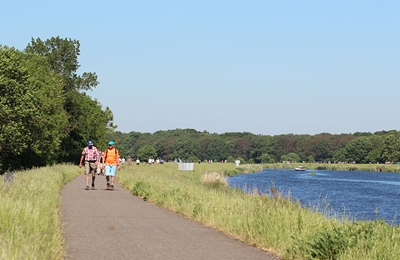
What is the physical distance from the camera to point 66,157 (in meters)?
88.0

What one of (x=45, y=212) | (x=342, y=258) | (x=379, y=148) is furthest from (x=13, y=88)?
(x=379, y=148)

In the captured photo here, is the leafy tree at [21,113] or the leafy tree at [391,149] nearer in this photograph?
the leafy tree at [21,113]

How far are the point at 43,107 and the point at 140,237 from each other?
160 feet

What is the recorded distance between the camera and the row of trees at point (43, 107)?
49.3m

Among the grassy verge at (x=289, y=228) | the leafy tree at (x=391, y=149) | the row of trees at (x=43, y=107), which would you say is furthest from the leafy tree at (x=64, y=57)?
the leafy tree at (x=391, y=149)

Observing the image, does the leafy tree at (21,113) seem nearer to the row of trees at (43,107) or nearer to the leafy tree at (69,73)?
the row of trees at (43,107)

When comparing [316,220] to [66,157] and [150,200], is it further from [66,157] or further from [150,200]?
[66,157]

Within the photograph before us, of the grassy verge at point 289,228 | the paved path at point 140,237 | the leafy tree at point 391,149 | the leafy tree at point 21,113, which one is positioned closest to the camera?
the grassy verge at point 289,228

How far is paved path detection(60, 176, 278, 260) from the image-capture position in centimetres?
958

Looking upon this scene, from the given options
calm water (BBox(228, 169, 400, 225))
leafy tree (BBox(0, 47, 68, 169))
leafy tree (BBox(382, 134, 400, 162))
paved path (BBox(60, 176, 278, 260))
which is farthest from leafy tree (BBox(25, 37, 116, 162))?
leafy tree (BBox(382, 134, 400, 162))

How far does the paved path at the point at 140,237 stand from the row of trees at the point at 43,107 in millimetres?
34451

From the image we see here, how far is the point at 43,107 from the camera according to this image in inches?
2279

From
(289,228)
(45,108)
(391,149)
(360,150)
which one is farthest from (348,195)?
(360,150)

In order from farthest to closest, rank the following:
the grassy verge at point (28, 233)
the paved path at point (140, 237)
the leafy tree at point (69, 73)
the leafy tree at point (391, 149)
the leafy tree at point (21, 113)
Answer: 1. the leafy tree at point (391, 149)
2. the leafy tree at point (69, 73)
3. the leafy tree at point (21, 113)
4. the paved path at point (140, 237)
5. the grassy verge at point (28, 233)
